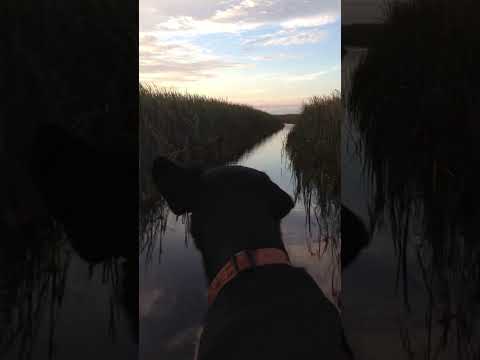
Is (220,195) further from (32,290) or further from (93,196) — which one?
(32,290)

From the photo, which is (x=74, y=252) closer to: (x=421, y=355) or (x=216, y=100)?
(x=216, y=100)

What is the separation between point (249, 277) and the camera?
7.65 ft

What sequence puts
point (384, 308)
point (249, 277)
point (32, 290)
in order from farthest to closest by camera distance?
point (384, 308) → point (32, 290) → point (249, 277)

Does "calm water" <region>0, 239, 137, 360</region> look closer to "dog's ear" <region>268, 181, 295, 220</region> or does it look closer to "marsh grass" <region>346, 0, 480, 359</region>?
"dog's ear" <region>268, 181, 295, 220</region>

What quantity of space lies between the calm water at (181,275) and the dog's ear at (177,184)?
126 mm

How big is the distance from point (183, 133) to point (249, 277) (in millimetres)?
963

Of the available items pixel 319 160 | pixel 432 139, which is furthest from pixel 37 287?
pixel 432 139

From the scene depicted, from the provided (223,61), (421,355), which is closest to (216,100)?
(223,61)

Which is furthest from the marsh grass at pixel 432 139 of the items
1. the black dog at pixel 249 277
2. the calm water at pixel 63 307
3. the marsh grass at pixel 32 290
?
the marsh grass at pixel 32 290

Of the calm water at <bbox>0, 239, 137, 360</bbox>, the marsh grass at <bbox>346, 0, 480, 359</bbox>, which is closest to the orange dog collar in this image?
the calm water at <bbox>0, 239, 137, 360</bbox>

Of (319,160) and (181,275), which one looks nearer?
(181,275)

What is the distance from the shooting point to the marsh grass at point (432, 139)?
254cm

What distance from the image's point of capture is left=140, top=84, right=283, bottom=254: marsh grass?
2502 millimetres

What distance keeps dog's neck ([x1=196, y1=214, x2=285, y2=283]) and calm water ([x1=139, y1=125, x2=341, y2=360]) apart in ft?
0.20
